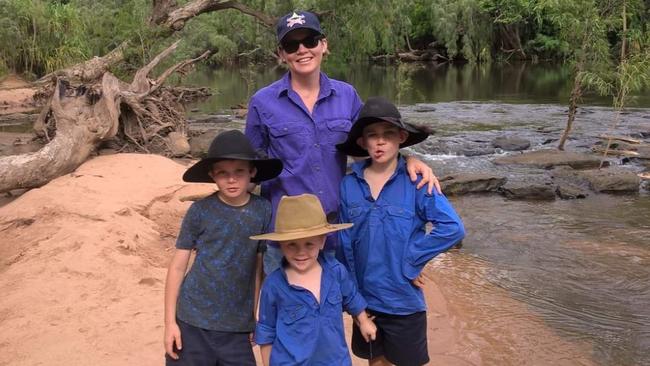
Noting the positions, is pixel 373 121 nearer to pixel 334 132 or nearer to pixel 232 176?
pixel 334 132

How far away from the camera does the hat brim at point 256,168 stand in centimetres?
275

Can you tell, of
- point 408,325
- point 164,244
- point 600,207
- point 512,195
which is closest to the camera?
point 408,325

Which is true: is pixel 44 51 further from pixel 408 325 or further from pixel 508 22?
pixel 508 22

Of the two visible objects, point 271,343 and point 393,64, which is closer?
point 271,343

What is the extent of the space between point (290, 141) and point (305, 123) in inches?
4.3

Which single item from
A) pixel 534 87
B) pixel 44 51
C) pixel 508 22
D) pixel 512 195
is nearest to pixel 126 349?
pixel 512 195

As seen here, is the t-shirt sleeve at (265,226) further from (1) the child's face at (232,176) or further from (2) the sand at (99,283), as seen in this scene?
(2) the sand at (99,283)

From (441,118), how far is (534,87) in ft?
36.3

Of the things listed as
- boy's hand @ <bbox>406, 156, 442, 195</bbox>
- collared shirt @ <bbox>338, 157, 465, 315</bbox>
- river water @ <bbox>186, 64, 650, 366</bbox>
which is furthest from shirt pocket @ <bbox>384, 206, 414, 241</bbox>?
river water @ <bbox>186, 64, 650, 366</bbox>

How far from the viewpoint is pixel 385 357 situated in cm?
299

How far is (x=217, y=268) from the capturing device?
2725 mm

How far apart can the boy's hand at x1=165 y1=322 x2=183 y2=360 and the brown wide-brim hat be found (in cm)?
53

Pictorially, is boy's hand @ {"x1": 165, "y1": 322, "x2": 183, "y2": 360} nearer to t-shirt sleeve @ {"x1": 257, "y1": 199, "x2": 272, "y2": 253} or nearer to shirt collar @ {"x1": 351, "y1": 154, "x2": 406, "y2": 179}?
t-shirt sleeve @ {"x1": 257, "y1": 199, "x2": 272, "y2": 253}

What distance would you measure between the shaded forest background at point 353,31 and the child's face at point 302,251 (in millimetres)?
12397
